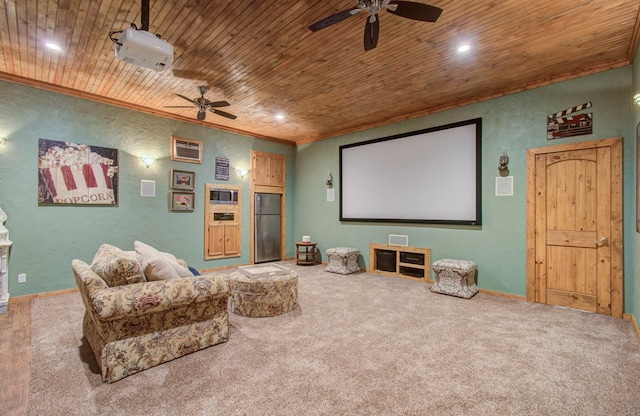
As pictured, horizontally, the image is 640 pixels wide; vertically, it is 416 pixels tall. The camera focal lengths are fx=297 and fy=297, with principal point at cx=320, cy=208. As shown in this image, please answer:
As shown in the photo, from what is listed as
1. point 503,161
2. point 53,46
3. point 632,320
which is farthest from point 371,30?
point 632,320

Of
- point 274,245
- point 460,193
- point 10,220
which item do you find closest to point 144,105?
point 10,220

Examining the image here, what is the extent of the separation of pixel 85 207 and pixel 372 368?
485 cm

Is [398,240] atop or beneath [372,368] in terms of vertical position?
atop

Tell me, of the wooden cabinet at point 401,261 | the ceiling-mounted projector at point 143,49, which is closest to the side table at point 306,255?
the wooden cabinet at point 401,261

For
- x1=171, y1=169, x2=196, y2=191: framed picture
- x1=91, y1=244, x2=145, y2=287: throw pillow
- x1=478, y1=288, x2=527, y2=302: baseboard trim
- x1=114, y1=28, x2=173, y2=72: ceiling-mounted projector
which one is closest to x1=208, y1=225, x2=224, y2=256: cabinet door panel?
x1=171, y1=169, x2=196, y2=191: framed picture

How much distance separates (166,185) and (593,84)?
21.8 ft

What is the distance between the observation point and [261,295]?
135 inches

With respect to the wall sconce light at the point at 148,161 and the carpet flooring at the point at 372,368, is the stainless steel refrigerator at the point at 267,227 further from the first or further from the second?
the carpet flooring at the point at 372,368

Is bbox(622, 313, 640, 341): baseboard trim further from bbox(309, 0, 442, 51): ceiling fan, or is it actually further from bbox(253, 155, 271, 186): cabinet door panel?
bbox(253, 155, 271, 186): cabinet door panel

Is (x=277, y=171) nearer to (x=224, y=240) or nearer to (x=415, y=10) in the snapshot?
(x=224, y=240)

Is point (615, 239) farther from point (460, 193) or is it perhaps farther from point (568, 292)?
point (460, 193)

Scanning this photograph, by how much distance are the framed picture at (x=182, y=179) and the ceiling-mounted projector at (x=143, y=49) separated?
313 centimetres

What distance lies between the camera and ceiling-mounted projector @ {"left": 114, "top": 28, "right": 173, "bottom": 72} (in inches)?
98.8

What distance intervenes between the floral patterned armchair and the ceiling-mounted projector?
1.78 metres
